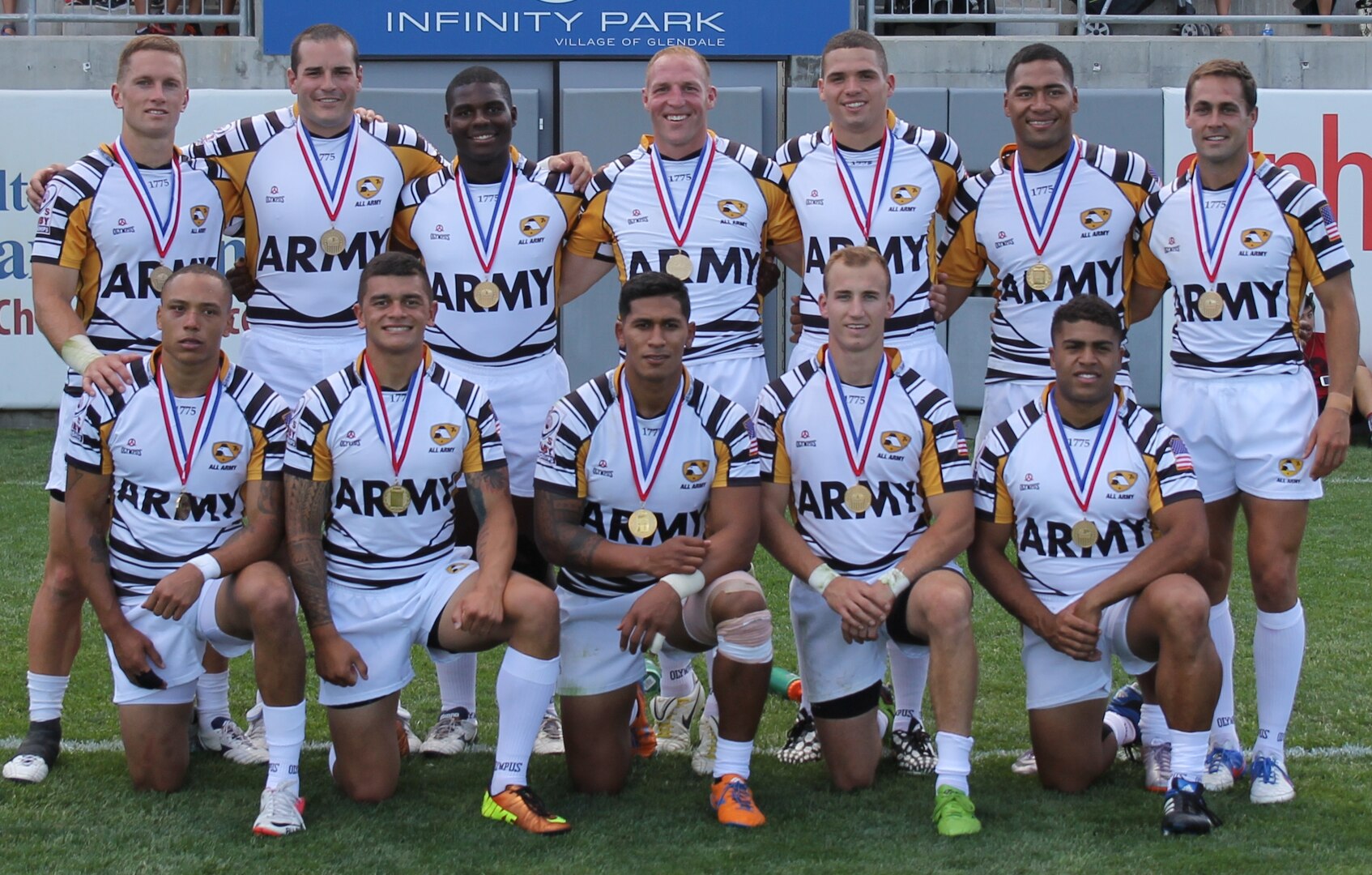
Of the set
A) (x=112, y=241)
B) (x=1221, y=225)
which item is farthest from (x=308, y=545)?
(x=1221, y=225)

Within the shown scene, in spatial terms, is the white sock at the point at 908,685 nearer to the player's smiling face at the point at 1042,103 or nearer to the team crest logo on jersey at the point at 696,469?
the team crest logo on jersey at the point at 696,469

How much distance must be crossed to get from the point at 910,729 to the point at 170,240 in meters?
2.61

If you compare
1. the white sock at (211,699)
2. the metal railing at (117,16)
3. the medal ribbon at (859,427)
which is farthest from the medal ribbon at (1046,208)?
the metal railing at (117,16)

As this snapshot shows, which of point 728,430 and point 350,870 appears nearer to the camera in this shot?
point 350,870

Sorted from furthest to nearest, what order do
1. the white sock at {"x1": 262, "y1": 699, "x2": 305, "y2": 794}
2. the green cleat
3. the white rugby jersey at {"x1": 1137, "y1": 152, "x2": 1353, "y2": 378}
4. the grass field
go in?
the white rugby jersey at {"x1": 1137, "y1": 152, "x2": 1353, "y2": 378} < the white sock at {"x1": 262, "y1": 699, "x2": 305, "y2": 794} < the green cleat < the grass field

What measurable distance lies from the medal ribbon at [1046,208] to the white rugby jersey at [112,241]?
2.49 meters

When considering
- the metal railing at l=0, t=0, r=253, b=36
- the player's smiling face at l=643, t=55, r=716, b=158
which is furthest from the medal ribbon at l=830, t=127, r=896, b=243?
the metal railing at l=0, t=0, r=253, b=36

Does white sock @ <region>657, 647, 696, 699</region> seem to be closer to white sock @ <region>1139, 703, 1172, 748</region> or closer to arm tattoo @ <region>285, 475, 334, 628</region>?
arm tattoo @ <region>285, 475, 334, 628</region>

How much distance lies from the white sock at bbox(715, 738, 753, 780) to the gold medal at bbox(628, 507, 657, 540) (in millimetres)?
584

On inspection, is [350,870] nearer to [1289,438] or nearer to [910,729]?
[910,729]

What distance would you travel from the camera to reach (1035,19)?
11766 millimetres

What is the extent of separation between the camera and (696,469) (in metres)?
4.29

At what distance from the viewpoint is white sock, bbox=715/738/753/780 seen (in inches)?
163

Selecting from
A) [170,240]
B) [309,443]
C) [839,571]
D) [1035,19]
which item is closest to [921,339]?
[839,571]
